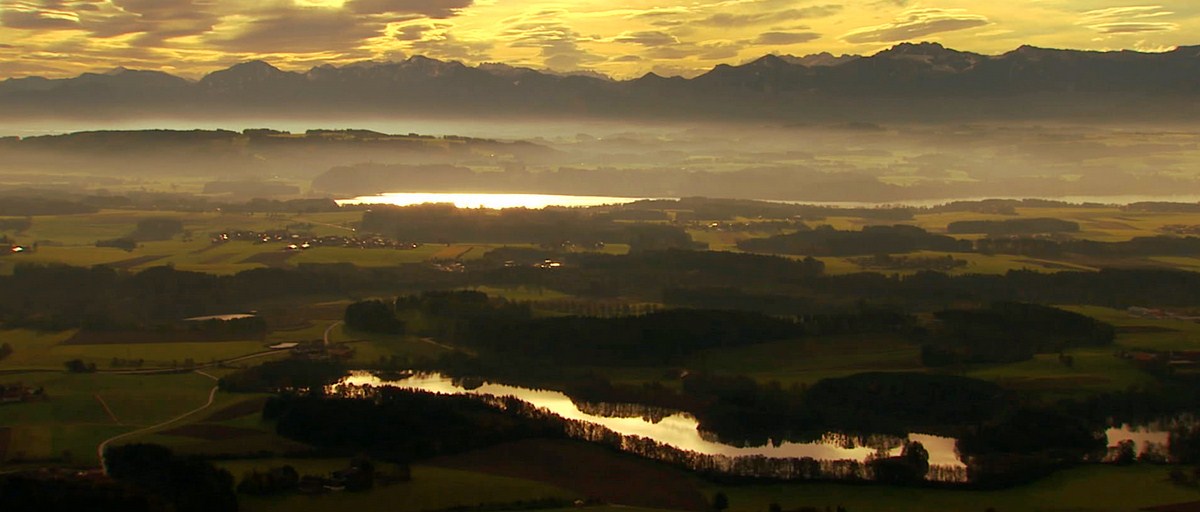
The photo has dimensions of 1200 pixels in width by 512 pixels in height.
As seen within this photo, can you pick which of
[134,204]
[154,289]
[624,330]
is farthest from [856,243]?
[134,204]

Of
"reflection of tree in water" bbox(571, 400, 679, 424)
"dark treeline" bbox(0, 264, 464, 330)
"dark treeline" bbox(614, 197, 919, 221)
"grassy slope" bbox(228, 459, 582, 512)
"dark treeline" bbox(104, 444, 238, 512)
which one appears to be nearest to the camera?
"dark treeline" bbox(104, 444, 238, 512)

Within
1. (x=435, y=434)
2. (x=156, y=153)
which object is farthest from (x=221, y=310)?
(x=156, y=153)

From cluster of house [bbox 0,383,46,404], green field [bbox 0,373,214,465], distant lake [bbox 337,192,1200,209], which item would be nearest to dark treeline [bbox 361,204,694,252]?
distant lake [bbox 337,192,1200,209]

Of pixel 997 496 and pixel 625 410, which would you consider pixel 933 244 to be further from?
pixel 997 496

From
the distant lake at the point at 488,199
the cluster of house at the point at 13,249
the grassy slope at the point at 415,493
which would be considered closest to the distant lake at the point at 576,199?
the distant lake at the point at 488,199

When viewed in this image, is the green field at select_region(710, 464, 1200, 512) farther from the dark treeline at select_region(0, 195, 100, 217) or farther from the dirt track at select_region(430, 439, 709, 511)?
the dark treeline at select_region(0, 195, 100, 217)
